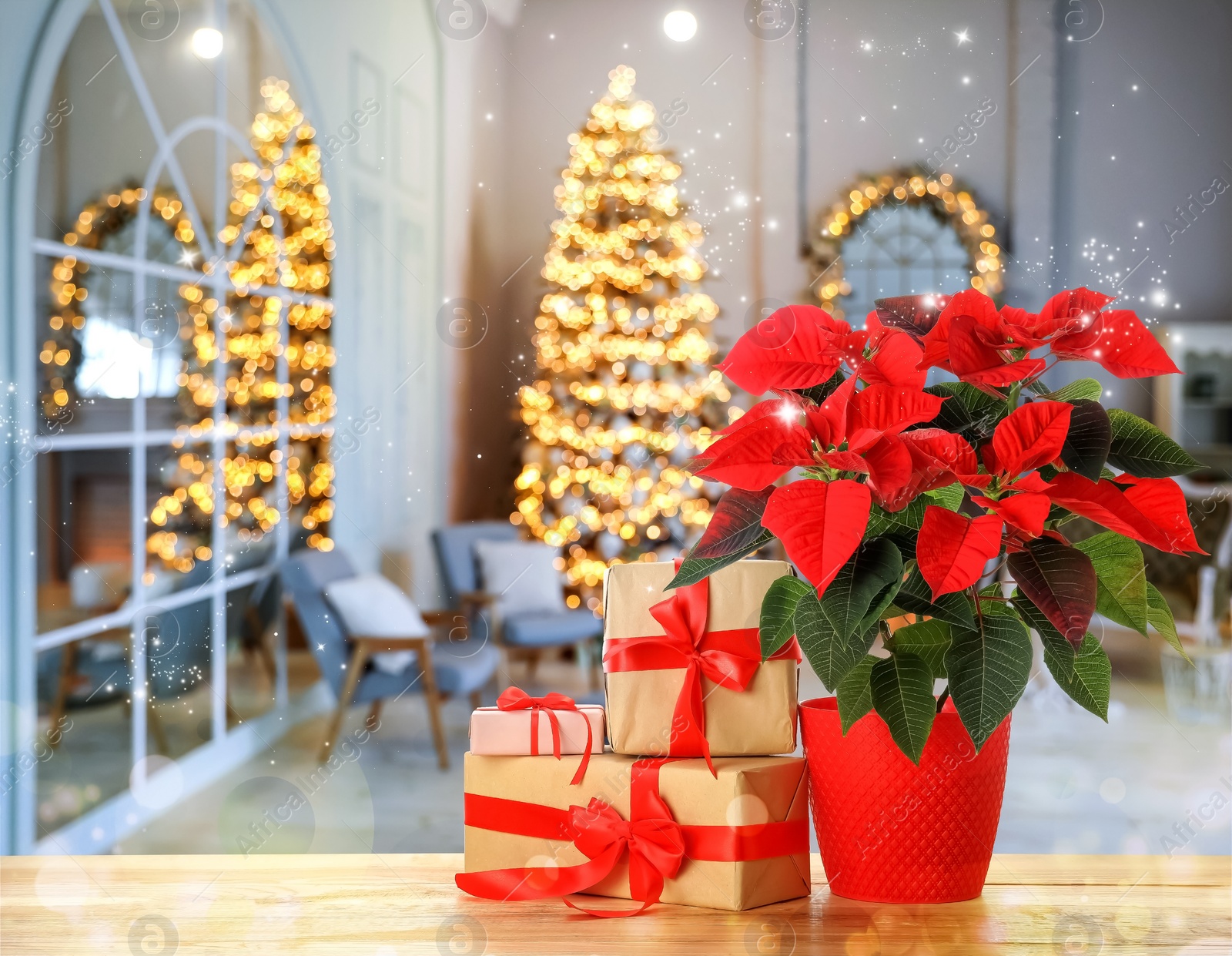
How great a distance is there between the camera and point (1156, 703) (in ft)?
10.8

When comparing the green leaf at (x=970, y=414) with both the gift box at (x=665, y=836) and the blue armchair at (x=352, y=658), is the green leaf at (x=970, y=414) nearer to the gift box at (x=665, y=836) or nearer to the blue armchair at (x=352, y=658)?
the gift box at (x=665, y=836)

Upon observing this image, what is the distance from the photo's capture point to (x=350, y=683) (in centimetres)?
251

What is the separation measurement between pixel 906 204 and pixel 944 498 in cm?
300

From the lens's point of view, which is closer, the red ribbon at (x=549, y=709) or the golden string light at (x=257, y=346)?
the red ribbon at (x=549, y=709)

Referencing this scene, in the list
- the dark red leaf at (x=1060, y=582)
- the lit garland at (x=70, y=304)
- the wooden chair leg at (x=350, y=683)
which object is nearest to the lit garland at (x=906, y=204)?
the wooden chair leg at (x=350, y=683)

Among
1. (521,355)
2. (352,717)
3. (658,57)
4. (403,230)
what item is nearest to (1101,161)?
(658,57)

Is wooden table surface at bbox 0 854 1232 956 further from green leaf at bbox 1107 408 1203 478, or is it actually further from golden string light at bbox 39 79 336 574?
golden string light at bbox 39 79 336 574

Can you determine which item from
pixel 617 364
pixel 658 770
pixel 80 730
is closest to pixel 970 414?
pixel 658 770

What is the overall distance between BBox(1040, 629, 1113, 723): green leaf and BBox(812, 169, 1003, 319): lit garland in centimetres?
272

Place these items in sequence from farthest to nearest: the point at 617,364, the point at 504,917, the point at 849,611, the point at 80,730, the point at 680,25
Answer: the point at 617,364
the point at 680,25
the point at 80,730
the point at 504,917
the point at 849,611

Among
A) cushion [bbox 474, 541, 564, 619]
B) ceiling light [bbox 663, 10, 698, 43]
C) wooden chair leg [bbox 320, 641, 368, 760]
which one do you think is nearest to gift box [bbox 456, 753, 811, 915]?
wooden chair leg [bbox 320, 641, 368, 760]

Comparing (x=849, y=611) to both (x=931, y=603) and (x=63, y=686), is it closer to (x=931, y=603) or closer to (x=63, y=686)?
(x=931, y=603)

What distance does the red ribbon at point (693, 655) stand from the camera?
2.17 feet

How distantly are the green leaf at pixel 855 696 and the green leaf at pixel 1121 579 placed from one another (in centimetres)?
14
